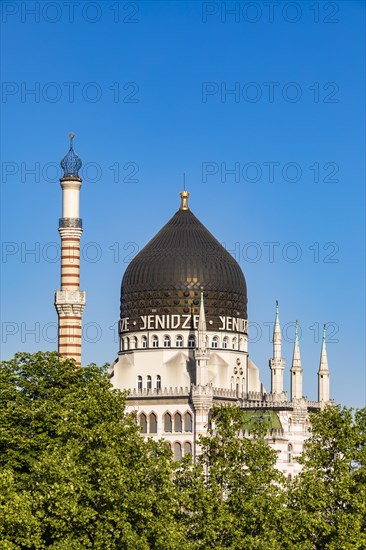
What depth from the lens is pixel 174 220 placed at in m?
142

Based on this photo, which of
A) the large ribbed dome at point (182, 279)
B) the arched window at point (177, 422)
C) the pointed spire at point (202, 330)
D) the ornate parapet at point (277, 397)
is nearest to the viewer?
the arched window at point (177, 422)

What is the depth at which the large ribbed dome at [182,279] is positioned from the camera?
5463 inches

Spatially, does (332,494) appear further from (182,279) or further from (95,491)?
(182,279)

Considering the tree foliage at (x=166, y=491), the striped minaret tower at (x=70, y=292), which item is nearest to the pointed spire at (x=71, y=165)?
the striped minaret tower at (x=70, y=292)

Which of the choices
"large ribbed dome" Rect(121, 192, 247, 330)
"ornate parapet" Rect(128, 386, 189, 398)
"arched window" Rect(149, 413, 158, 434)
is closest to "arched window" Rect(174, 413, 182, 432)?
"arched window" Rect(149, 413, 158, 434)

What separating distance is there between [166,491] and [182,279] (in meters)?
62.9

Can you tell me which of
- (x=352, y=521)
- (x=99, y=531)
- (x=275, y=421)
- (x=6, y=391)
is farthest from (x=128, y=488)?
(x=275, y=421)

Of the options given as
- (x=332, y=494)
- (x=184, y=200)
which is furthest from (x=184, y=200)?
(x=332, y=494)

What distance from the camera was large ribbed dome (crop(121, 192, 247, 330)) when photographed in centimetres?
13875

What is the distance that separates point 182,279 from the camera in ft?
456

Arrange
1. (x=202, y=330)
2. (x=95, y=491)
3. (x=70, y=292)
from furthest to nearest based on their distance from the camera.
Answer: (x=202, y=330) → (x=70, y=292) → (x=95, y=491)

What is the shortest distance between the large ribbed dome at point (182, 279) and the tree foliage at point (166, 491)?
48.8 meters

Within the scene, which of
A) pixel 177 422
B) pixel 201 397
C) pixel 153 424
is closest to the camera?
pixel 201 397

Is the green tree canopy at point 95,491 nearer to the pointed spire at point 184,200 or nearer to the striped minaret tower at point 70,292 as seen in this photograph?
the striped minaret tower at point 70,292
